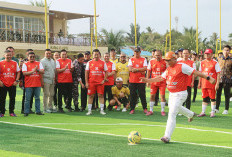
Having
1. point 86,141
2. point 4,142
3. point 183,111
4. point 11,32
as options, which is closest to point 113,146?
point 86,141

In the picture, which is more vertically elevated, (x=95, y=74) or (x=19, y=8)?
(x=19, y=8)

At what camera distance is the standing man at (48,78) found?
1259 centimetres

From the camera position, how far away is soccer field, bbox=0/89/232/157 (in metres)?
6.64

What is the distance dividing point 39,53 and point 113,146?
31.2m

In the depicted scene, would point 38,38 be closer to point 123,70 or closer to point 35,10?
point 35,10

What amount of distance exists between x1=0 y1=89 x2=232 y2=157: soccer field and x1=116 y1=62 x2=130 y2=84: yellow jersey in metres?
1.96

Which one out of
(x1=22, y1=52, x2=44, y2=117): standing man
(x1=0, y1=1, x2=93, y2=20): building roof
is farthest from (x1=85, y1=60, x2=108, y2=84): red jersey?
(x1=0, y1=1, x2=93, y2=20): building roof

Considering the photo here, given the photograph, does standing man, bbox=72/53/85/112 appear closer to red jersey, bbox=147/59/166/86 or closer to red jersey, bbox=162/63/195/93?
red jersey, bbox=147/59/166/86

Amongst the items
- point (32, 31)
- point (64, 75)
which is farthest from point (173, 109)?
point (32, 31)

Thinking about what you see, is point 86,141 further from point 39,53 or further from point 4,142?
point 39,53

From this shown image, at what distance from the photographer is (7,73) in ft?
38.4

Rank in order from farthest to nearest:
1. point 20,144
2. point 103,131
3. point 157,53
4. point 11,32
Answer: point 11,32 → point 157,53 → point 103,131 → point 20,144

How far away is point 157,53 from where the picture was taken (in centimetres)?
1178

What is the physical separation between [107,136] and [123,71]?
5501 millimetres
